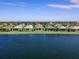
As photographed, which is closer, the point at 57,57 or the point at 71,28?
the point at 57,57

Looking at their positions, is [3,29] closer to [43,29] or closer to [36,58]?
[43,29]

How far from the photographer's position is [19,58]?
2348cm

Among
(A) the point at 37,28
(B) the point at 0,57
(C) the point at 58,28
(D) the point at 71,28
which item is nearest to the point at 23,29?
(A) the point at 37,28

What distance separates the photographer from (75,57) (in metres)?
Answer: 23.9

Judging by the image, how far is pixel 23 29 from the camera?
234 ft

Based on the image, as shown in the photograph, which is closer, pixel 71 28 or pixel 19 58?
pixel 19 58

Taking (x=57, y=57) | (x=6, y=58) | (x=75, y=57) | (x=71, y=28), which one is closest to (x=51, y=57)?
(x=57, y=57)

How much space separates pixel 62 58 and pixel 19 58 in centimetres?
532

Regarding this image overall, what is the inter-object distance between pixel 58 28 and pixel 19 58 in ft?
155

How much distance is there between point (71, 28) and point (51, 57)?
45.8m

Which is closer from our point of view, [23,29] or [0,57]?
[0,57]

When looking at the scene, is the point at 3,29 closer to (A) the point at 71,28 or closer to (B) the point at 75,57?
(A) the point at 71,28

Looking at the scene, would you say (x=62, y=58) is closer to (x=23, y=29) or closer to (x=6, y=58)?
(x=6, y=58)

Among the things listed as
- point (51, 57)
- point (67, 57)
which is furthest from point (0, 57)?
point (67, 57)
